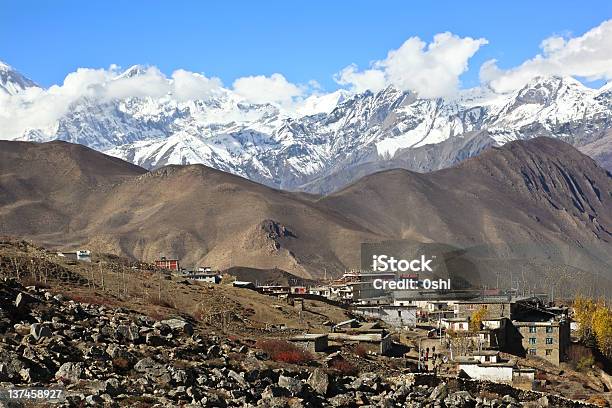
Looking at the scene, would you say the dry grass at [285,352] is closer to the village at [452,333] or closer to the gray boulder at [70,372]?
the village at [452,333]

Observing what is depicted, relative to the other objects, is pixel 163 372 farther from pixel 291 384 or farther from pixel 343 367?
pixel 343 367

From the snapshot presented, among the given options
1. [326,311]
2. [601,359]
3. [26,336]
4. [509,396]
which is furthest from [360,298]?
[26,336]

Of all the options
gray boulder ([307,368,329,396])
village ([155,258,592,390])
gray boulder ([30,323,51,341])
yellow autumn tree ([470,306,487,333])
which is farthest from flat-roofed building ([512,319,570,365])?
gray boulder ([30,323,51,341])

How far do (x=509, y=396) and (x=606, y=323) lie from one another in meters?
49.1

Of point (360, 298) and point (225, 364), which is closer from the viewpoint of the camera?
point (225, 364)

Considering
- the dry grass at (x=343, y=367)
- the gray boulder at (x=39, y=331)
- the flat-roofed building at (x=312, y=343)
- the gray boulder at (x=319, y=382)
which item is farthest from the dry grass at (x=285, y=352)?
the gray boulder at (x=39, y=331)

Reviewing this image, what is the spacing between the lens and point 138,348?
36.3m

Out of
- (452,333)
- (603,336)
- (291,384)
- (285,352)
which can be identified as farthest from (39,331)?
(603,336)

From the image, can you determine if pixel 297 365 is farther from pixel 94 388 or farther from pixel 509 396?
pixel 94 388

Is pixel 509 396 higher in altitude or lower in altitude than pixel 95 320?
lower

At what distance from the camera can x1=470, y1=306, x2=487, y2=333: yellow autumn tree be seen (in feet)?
254

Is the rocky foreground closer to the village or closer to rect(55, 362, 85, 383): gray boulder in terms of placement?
rect(55, 362, 85, 383): gray boulder

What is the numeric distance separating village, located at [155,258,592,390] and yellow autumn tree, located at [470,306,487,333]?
0.08 m

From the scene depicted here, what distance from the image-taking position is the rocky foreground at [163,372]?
3005cm
